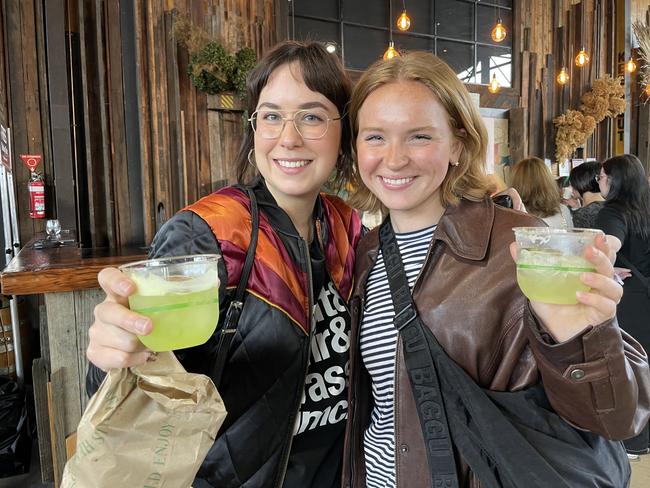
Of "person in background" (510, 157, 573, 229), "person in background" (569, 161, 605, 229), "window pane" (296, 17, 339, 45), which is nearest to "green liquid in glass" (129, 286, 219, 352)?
"person in background" (510, 157, 573, 229)

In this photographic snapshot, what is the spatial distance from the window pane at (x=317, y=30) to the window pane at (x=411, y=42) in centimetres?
108

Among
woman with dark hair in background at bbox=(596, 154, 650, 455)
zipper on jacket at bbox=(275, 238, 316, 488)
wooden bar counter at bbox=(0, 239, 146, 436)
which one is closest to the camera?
zipper on jacket at bbox=(275, 238, 316, 488)

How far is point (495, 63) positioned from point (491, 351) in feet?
29.1

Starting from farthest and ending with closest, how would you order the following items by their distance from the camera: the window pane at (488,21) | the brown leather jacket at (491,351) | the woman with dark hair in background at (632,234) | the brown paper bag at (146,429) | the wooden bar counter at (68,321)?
the window pane at (488,21), the woman with dark hair in background at (632,234), the wooden bar counter at (68,321), the brown leather jacket at (491,351), the brown paper bag at (146,429)

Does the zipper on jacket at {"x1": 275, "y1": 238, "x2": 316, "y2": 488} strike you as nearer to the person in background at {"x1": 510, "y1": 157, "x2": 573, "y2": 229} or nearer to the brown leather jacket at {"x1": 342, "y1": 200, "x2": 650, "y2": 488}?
the brown leather jacket at {"x1": 342, "y1": 200, "x2": 650, "y2": 488}

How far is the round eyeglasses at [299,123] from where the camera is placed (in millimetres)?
1537

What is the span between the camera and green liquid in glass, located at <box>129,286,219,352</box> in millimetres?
928

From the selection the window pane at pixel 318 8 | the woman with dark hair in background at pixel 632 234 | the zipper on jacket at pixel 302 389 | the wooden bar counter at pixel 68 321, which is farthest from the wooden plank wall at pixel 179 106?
the zipper on jacket at pixel 302 389

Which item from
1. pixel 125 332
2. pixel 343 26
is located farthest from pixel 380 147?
pixel 343 26

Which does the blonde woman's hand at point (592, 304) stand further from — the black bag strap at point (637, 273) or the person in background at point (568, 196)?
the person in background at point (568, 196)

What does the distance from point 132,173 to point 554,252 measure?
496 cm

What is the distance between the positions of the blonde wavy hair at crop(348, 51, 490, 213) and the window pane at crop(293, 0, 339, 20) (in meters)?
6.27

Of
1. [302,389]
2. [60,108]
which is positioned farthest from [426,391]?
[60,108]

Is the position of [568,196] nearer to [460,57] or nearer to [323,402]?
[460,57]
